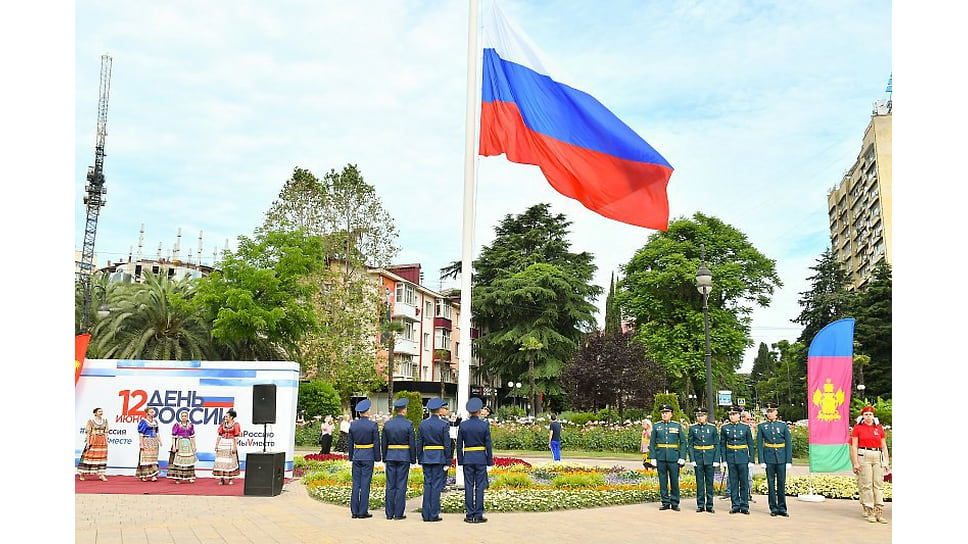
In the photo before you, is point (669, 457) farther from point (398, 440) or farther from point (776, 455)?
point (398, 440)

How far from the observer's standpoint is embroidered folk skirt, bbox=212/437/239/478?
59.0 ft

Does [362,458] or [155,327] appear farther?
[155,327]

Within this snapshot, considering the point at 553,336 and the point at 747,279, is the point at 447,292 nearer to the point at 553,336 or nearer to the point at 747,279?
the point at 553,336

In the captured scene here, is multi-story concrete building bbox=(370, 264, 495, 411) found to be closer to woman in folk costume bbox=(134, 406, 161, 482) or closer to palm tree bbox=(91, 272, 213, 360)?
palm tree bbox=(91, 272, 213, 360)

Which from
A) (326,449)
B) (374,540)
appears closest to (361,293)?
(326,449)

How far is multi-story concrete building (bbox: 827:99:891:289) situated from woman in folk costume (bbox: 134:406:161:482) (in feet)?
211

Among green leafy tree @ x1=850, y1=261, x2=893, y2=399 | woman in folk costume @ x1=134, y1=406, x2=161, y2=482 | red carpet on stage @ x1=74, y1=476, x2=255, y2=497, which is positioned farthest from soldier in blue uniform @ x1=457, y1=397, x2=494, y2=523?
green leafy tree @ x1=850, y1=261, x2=893, y2=399

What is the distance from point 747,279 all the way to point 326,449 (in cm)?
3467

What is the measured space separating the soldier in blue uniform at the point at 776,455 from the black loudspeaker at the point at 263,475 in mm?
9996

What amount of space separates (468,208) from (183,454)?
10732 millimetres

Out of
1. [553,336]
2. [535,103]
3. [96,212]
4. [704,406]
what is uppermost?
[96,212]

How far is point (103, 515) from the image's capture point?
12281 millimetres

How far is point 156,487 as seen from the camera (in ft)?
55.5

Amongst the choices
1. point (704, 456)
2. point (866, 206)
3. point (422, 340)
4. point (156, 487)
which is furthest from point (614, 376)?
point (866, 206)
